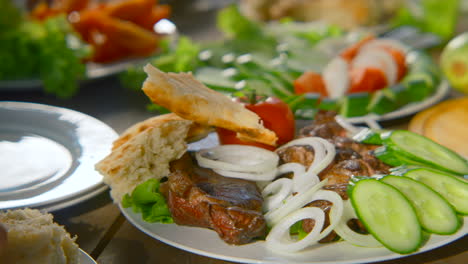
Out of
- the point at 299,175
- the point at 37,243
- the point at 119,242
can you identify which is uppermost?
the point at 37,243

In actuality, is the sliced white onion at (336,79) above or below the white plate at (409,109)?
above

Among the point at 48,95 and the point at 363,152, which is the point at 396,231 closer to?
the point at 363,152

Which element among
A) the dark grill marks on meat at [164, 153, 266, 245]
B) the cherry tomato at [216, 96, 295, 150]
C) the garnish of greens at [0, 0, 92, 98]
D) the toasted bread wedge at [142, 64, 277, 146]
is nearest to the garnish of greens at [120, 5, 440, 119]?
the cherry tomato at [216, 96, 295, 150]

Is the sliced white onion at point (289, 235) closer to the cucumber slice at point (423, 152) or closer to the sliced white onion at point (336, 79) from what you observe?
the cucumber slice at point (423, 152)

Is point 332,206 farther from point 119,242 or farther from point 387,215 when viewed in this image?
point 119,242

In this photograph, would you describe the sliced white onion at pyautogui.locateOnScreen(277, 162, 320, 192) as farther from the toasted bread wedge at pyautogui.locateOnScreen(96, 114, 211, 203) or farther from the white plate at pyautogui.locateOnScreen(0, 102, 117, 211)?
the white plate at pyautogui.locateOnScreen(0, 102, 117, 211)

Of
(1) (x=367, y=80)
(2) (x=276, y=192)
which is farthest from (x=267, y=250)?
(1) (x=367, y=80)

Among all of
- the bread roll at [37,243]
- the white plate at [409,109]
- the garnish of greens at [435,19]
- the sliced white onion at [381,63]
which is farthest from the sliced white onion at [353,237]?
the garnish of greens at [435,19]
